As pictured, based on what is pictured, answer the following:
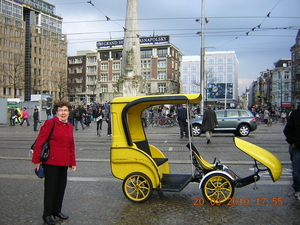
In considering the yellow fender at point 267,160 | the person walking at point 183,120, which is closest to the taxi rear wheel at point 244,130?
the person walking at point 183,120

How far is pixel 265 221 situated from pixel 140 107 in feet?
9.41

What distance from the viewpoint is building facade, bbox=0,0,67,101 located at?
3007 inches

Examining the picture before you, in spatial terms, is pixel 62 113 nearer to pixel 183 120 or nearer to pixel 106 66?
pixel 183 120

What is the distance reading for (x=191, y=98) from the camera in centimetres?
529

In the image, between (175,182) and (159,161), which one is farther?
(159,161)

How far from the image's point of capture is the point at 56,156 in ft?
14.5

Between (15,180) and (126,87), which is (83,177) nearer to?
(15,180)

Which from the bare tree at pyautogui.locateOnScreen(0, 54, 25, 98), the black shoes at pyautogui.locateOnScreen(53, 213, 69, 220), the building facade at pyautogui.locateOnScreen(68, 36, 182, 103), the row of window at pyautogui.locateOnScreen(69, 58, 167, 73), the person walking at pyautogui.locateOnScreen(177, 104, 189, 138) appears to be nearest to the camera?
the black shoes at pyautogui.locateOnScreen(53, 213, 69, 220)

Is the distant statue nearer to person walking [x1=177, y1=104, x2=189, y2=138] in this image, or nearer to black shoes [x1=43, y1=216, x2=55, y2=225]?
person walking [x1=177, y1=104, x2=189, y2=138]

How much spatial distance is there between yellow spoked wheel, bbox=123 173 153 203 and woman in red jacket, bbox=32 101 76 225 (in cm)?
120

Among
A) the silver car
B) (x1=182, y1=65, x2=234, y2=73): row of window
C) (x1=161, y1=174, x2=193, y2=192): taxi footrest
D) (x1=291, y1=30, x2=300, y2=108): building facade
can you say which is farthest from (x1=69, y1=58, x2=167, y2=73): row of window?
(x1=161, y1=174, x2=193, y2=192): taxi footrest

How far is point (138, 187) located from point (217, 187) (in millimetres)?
1276
